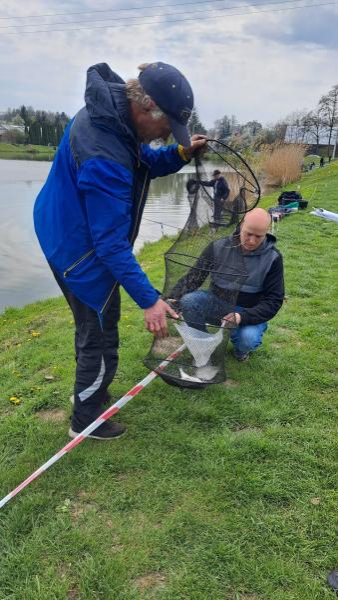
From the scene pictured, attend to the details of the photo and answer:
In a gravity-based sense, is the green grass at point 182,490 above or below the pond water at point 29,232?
above

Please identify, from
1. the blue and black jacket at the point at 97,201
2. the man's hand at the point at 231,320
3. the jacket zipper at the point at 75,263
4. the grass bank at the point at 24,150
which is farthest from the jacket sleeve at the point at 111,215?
the grass bank at the point at 24,150

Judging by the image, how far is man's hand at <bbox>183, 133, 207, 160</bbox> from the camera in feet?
9.62

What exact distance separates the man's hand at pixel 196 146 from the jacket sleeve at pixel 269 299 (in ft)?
3.63

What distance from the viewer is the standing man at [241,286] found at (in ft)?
10.9

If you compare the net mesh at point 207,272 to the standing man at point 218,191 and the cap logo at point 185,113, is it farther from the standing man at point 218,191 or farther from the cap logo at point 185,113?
the cap logo at point 185,113

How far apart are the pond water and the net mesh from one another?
11.6 inches

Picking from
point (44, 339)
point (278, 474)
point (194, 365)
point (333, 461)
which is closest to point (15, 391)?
point (44, 339)

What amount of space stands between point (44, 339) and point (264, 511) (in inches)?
132

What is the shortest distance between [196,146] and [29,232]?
13094 mm

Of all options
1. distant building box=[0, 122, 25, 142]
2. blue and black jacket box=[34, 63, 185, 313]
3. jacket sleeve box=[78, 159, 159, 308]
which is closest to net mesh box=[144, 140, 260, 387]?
blue and black jacket box=[34, 63, 185, 313]

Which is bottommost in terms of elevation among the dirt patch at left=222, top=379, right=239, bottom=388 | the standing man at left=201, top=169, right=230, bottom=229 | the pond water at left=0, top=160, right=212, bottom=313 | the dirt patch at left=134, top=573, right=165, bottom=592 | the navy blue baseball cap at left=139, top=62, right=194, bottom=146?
the pond water at left=0, top=160, right=212, bottom=313

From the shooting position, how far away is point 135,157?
246cm

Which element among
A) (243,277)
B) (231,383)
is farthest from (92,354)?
(231,383)

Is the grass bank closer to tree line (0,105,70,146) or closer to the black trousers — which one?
tree line (0,105,70,146)
